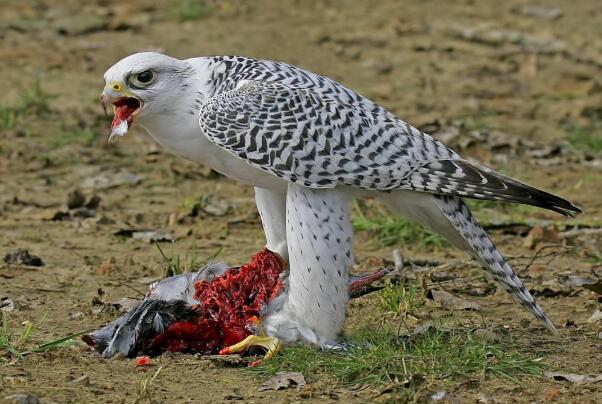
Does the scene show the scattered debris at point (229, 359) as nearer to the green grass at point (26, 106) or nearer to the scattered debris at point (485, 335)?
the scattered debris at point (485, 335)

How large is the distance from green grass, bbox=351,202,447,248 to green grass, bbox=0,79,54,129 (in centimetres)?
380

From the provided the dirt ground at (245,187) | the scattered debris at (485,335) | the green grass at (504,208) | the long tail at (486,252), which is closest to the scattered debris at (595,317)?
the dirt ground at (245,187)

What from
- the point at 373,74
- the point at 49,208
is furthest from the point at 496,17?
the point at 49,208

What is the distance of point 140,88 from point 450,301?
2280 millimetres

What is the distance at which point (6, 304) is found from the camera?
698cm

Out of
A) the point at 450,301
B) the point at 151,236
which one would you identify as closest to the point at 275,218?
the point at 450,301

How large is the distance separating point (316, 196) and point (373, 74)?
276 inches

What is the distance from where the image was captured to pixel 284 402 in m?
5.47

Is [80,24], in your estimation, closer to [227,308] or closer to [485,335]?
[227,308]

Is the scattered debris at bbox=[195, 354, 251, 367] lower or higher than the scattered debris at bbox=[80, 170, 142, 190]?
higher

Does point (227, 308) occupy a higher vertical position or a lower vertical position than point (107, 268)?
higher

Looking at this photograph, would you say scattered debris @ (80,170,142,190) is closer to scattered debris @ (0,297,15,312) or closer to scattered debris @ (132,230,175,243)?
scattered debris @ (132,230,175,243)

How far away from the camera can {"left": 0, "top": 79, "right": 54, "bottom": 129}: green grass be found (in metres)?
11.0

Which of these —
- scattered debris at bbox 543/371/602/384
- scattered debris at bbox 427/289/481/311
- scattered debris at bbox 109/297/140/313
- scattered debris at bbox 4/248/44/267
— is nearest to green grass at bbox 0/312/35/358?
scattered debris at bbox 109/297/140/313
